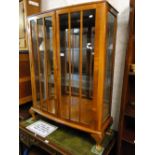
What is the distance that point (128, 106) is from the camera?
1246 mm

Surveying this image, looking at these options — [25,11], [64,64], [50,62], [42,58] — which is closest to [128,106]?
[64,64]

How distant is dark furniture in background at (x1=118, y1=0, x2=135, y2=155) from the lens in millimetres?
1078

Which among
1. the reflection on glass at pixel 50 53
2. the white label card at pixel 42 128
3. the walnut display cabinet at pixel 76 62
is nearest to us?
the walnut display cabinet at pixel 76 62

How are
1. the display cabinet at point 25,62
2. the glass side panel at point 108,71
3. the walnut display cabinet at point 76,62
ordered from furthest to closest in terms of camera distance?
the display cabinet at point 25,62 → the glass side panel at point 108,71 → the walnut display cabinet at point 76,62

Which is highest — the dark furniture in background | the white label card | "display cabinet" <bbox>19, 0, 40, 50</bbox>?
"display cabinet" <bbox>19, 0, 40, 50</bbox>

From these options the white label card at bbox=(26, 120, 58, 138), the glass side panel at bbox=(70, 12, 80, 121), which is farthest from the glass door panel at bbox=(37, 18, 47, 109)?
the glass side panel at bbox=(70, 12, 80, 121)

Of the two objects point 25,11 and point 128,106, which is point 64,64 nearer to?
point 128,106

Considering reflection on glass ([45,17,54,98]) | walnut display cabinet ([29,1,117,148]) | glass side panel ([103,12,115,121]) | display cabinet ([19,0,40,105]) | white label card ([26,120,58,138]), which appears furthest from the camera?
display cabinet ([19,0,40,105])

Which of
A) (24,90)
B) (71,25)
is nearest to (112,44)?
(71,25)

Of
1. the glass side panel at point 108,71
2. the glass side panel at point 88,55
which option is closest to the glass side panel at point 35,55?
the glass side panel at point 88,55

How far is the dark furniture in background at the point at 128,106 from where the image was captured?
1.08 metres

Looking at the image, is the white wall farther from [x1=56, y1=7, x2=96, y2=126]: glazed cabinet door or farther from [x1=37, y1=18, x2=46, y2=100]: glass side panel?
[x1=37, y1=18, x2=46, y2=100]: glass side panel

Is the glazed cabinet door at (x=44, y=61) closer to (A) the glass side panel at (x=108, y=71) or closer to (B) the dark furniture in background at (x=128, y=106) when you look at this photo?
(A) the glass side panel at (x=108, y=71)
